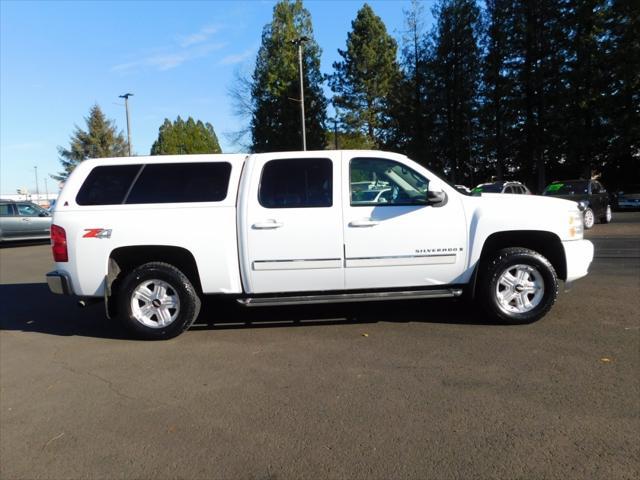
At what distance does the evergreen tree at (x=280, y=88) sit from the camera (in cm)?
4288

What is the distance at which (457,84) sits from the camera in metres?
39.6

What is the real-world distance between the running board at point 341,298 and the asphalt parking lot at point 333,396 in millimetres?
385

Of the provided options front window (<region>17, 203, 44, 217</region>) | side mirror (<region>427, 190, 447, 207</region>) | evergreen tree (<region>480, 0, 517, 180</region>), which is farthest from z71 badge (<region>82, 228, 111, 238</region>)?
evergreen tree (<region>480, 0, 517, 180</region>)

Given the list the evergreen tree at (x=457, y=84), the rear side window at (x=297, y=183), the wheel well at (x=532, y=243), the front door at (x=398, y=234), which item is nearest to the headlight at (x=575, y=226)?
the wheel well at (x=532, y=243)

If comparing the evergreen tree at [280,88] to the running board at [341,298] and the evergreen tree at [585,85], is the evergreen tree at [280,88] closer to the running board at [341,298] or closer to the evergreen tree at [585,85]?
the evergreen tree at [585,85]

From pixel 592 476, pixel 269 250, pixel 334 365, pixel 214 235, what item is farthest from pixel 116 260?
pixel 592 476

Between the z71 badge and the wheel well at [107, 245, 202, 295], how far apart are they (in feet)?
0.65

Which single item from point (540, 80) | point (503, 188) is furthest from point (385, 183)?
point (540, 80)

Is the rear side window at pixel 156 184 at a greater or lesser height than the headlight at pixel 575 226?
greater

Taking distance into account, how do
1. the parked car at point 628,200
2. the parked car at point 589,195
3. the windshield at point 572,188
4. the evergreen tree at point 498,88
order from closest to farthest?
the parked car at point 589,195 → the windshield at point 572,188 → the parked car at point 628,200 → the evergreen tree at point 498,88

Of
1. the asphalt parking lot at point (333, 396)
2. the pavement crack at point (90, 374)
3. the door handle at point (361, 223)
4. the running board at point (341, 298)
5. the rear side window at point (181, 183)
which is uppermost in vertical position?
the rear side window at point (181, 183)

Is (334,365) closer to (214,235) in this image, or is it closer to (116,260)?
(214,235)

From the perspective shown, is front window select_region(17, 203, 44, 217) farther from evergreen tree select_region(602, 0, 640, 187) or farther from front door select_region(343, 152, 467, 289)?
evergreen tree select_region(602, 0, 640, 187)

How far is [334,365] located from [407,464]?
5.45 feet
